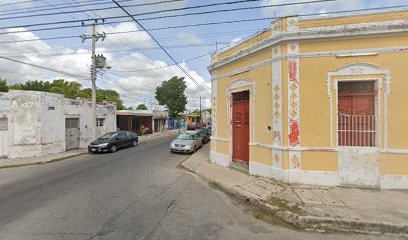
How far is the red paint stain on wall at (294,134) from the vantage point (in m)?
7.15

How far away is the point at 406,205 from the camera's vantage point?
209 inches

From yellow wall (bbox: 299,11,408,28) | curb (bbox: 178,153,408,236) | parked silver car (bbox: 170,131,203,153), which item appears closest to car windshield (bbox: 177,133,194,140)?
parked silver car (bbox: 170,131,203,153)

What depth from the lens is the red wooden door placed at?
927 centimetres

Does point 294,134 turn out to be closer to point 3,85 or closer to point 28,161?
point 28,161

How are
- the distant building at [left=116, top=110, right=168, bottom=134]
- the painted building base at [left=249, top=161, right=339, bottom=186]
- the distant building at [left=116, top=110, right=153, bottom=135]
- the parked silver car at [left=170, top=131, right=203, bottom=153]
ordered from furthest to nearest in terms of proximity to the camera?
the distant building at [left=116, top=110, right=168, bottom=134], the distant building at [left=116, top=110, right=153, bottom=135], the parked silver car at [left=170, top=131, right=203, bottom=153], the painted building base at [left=249, top=161, right=339, bottom=186]

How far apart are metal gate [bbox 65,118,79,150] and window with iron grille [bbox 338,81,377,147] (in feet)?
55.0

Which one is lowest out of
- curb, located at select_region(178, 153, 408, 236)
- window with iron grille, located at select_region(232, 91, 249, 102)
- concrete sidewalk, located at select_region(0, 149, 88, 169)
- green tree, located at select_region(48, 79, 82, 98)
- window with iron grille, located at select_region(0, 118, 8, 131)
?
concrete sidewalk, located at select_region(0, 149, 88, 169)

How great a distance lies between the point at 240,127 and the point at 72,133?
13.4 meters

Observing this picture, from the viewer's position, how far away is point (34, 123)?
13.8 metres

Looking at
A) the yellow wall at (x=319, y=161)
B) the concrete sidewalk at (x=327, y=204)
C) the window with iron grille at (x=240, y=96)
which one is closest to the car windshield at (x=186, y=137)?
the window with iron grille at (x=240, y=96)

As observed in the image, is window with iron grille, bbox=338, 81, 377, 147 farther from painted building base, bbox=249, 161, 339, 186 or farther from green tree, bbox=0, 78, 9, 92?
green tree, bbox=0, 78, 9, 92

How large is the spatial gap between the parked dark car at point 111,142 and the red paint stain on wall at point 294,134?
12.7 m

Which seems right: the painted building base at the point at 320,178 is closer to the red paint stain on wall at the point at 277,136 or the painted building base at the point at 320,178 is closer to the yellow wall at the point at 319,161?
the yellow wall at the point at 319,161

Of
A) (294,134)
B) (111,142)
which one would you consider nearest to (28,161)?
(111,142)
